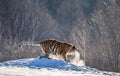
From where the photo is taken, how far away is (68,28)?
60594 millimetres

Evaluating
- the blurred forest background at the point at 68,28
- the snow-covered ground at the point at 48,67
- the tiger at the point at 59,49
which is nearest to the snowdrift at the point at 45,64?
the snow-covered ground at the point at 48,67

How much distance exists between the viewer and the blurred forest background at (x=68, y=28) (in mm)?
22369

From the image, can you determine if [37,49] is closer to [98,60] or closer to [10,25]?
[98,60]

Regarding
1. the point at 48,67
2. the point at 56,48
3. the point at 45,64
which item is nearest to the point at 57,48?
the point at 56,48

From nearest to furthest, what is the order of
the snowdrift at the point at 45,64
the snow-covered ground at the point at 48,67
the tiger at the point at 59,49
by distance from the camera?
the snow-covered ground at the point at 48,67 < the snowdrift at the point at 45,64 < the tiger at the point at 59,49

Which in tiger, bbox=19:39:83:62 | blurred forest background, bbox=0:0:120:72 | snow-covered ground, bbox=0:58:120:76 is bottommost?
snow-covered ground, bbox=0:58:120:76

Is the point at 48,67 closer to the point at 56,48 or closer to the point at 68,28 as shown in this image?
the point at 56,48

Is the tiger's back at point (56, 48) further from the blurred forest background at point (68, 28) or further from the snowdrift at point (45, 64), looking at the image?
the blurred forest background at point (68, 28)

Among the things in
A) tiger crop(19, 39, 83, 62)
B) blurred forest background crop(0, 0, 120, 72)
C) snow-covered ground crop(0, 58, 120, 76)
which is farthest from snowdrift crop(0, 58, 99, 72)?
blurred forest background crop(0, 0, 120, 72)

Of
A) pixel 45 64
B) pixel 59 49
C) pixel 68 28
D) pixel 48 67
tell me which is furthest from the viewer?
pixel 68 28

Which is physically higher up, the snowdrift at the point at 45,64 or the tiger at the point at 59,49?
the tiger at the point at 59,49

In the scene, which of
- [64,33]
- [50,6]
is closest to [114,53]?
[64,33]

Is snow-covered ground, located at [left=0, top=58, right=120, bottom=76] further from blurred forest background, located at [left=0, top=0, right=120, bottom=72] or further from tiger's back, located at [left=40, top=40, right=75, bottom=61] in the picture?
blurred forest background, located at [left=0, top=0, right=120, bottom=72]

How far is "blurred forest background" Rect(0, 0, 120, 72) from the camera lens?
22.4 meters
